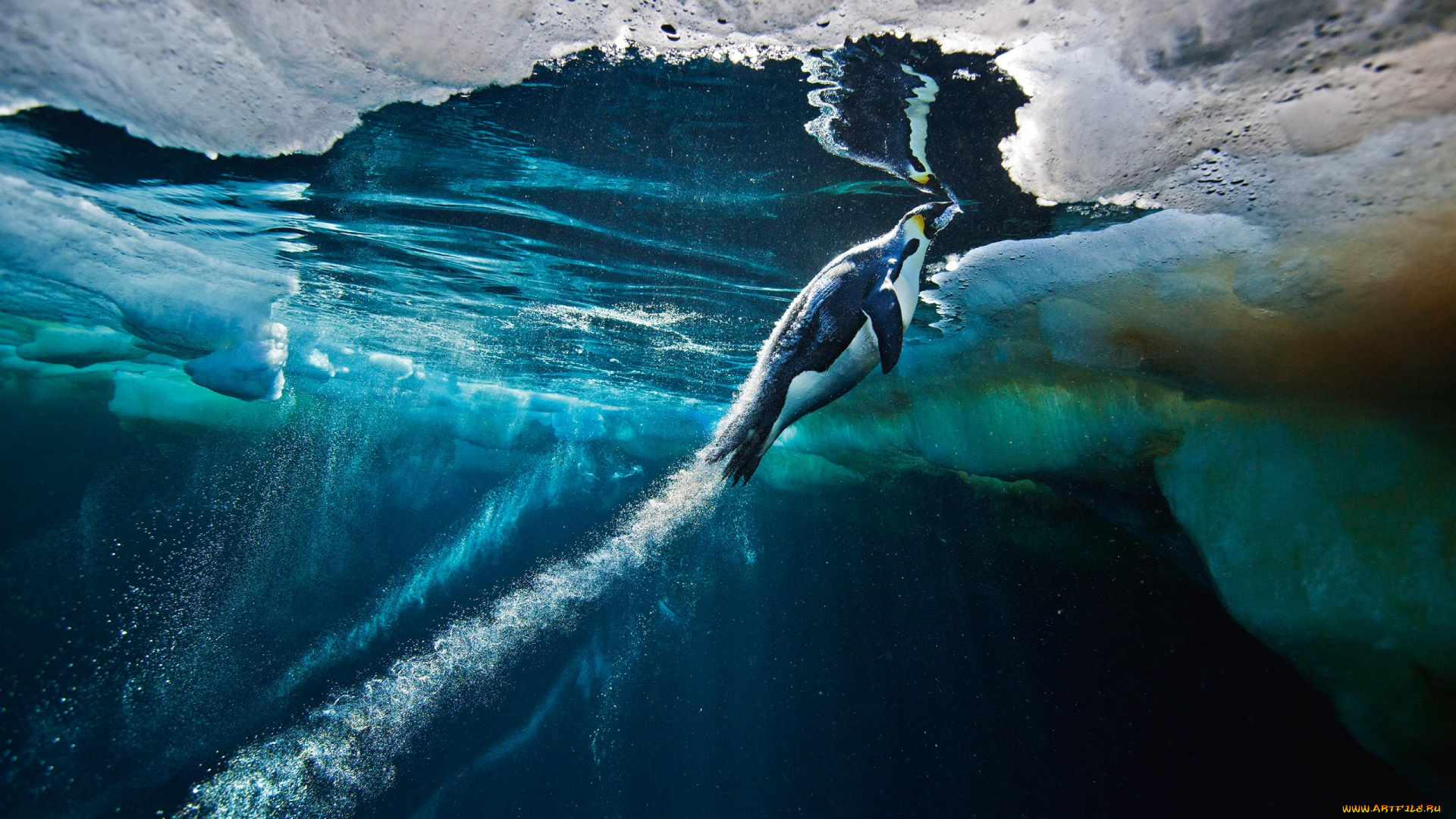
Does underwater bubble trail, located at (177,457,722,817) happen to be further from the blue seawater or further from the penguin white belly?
the penguin white belly

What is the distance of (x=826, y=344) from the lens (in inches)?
93.9

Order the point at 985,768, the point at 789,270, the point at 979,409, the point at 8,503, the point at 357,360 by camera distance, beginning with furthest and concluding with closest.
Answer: the point at 8,503, the point at 357,360, the point at 985,768, the point at 979,409, the point at 789,270

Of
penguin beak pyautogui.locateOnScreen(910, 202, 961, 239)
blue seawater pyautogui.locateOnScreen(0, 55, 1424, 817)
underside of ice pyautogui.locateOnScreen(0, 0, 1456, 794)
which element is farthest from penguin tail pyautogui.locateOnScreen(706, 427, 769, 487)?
penguin beak pyautogui.locateOnScreen(910, 202, 961, 239)

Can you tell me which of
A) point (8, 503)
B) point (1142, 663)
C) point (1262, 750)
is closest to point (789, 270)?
point (1142, 663)

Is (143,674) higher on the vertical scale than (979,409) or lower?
lower

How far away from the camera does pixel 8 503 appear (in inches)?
787

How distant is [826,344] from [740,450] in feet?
2.29

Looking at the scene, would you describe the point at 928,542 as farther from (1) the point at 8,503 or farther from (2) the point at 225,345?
(1) the point at 8,503

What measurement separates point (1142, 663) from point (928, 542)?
512cm

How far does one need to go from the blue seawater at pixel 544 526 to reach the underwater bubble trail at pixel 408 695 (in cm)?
14

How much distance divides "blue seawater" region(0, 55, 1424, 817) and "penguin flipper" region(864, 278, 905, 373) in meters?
2.00

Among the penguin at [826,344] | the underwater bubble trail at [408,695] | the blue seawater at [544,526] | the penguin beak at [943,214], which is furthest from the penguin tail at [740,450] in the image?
the underwater bubble trail at [408,695]

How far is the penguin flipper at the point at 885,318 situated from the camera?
7.89 ft

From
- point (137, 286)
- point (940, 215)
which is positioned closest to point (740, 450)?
point (940, 215)
